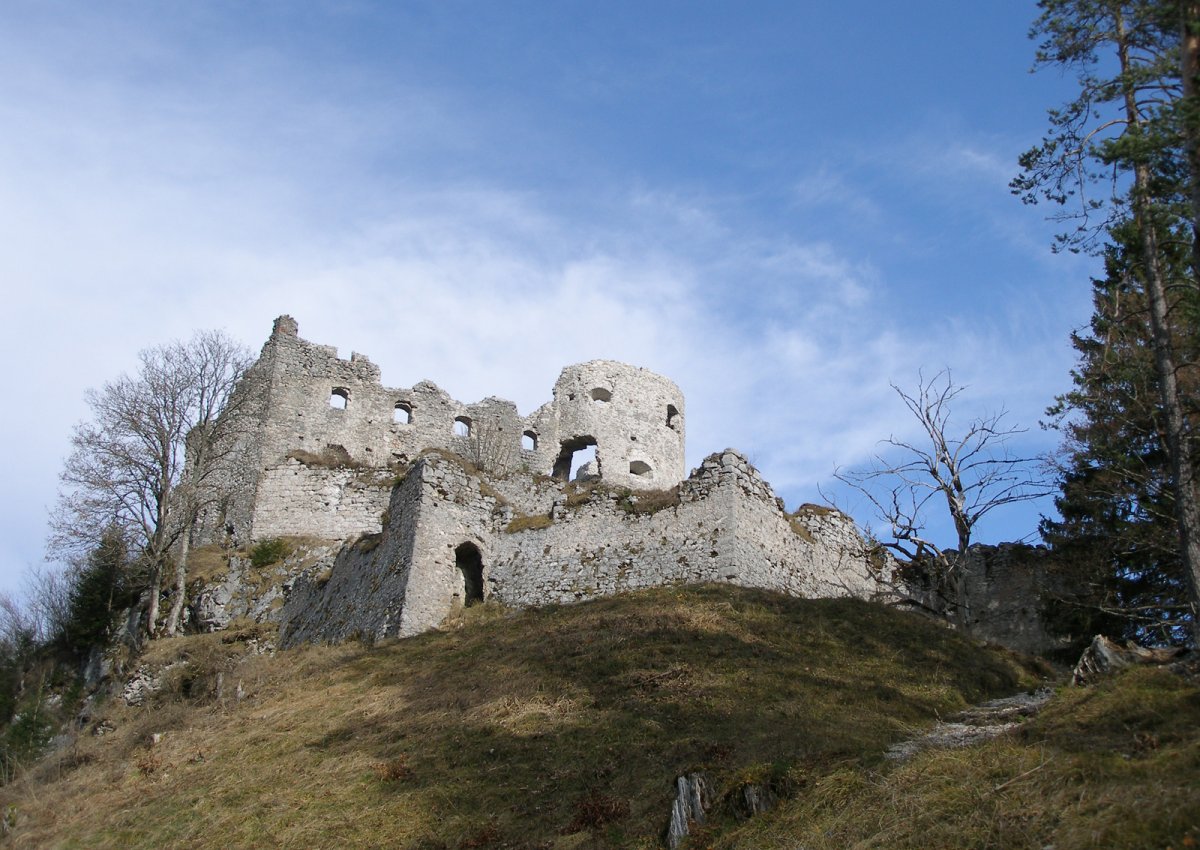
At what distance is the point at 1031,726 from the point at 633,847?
14.6 ft

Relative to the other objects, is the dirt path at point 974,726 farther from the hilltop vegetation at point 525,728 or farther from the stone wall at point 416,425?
the stone wall at point 416,425

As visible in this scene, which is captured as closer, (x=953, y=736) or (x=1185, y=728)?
(x=1185, y=728)

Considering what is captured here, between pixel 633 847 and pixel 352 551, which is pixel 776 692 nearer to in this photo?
pixel 633 847

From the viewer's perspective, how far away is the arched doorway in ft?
85.6

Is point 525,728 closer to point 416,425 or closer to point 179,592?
point 179,592

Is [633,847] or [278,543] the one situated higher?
[278,543]

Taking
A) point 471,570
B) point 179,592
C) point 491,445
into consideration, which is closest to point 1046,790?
point 471,570

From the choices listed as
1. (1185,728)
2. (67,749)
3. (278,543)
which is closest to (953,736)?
(1185,728)

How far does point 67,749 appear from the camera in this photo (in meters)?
21.8

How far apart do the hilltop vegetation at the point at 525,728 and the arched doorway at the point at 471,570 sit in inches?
99.9

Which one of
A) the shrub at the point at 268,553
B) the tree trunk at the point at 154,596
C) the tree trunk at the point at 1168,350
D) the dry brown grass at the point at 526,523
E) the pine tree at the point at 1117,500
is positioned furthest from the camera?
the shrub at the point at 268,553

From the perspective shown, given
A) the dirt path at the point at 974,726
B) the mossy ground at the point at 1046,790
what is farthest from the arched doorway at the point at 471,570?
the mossy ground at the point at 1046,790

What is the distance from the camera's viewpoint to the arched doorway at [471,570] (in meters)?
26.1

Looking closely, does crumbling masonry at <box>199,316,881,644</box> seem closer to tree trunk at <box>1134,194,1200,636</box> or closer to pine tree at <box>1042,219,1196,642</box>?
pine tree at <box>1042,219,1196,642</box>
